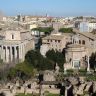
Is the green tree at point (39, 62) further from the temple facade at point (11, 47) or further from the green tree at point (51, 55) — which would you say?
the temple facade at point (11, 47)

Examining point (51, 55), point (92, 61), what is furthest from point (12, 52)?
point (92, 61)

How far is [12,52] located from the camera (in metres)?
41.1

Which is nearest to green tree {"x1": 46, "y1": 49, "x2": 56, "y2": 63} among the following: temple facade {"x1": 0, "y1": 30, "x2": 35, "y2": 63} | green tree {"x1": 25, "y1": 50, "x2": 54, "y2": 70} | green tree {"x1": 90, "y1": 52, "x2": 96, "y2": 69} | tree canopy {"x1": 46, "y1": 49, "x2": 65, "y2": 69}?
tree canopy {"x1": 46, "y1": 49, "x2": 65, "y2": 69}

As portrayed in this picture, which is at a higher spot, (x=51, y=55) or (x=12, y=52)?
(x=12, y=52)

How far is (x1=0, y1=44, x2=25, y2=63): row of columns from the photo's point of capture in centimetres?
4056

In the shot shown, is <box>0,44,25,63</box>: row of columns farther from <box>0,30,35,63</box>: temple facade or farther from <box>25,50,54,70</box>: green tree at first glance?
<box>25,50,54,70</box>: green tree

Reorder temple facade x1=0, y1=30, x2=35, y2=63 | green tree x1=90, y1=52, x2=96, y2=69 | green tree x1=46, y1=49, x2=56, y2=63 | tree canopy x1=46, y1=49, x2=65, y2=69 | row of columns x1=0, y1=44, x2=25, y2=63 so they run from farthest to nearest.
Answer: temple facade x1=0, y1=30, x2=35, y2=63 < row of columns x1=0, y1=44, x2=25, y2=63 < green tree x1=46, y1=49, x2=56, y2=63 < green tree x1=90, y1=52, x2=96, y2=69 < tree canopy x1=46, y1=49, x2=65, y2=69

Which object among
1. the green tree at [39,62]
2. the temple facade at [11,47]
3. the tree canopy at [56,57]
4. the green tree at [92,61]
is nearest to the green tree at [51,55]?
the tree canopy at [56,57]

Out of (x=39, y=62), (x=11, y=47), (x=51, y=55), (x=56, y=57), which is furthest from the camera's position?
(x=11, y=47)

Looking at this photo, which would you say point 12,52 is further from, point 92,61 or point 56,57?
point 92,61

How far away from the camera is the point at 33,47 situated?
152 ft

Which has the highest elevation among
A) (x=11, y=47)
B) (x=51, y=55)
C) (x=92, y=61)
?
(x=11, y=47)

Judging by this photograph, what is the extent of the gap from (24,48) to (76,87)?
53.8ft

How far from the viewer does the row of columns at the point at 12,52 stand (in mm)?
40562
